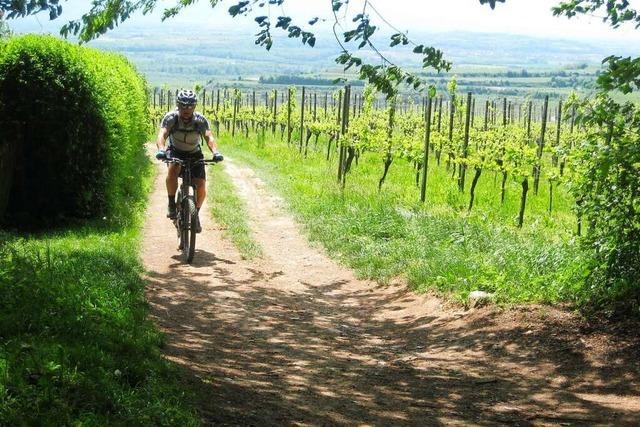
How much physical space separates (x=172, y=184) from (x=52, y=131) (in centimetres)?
193

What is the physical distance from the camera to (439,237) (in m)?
10.9

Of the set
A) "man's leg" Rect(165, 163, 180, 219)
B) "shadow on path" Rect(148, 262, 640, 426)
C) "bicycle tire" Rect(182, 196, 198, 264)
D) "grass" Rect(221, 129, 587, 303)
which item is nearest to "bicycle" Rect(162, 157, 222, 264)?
"bicycle tire" Rect(182, 196, 198, 264)

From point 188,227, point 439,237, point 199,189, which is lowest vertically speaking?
point 439,237

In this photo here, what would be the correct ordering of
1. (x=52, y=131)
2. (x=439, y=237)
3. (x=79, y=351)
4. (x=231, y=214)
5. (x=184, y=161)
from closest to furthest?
(x=79, y=351)
(x=184, y=161)
(x=439, y=237)
(x=52, y=131)
(x=231, y=214)

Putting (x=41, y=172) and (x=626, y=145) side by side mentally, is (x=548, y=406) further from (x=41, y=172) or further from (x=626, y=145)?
(x=41, y=172)

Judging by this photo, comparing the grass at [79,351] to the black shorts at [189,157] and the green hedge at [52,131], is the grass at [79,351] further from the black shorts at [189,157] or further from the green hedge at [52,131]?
the green hedge at [52,131]

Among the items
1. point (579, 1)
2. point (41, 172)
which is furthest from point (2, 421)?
point (41, 172)

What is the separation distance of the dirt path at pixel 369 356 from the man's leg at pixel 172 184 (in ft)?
3.10

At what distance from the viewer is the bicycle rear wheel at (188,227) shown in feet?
33.0

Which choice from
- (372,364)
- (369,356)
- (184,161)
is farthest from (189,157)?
(372,364)

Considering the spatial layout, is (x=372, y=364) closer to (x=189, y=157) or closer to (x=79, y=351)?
(x=79, y=351)

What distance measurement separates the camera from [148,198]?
15.4m

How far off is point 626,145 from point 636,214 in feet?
2.10

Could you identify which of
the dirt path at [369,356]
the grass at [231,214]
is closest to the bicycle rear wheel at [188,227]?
the dirt path at [369,356]
